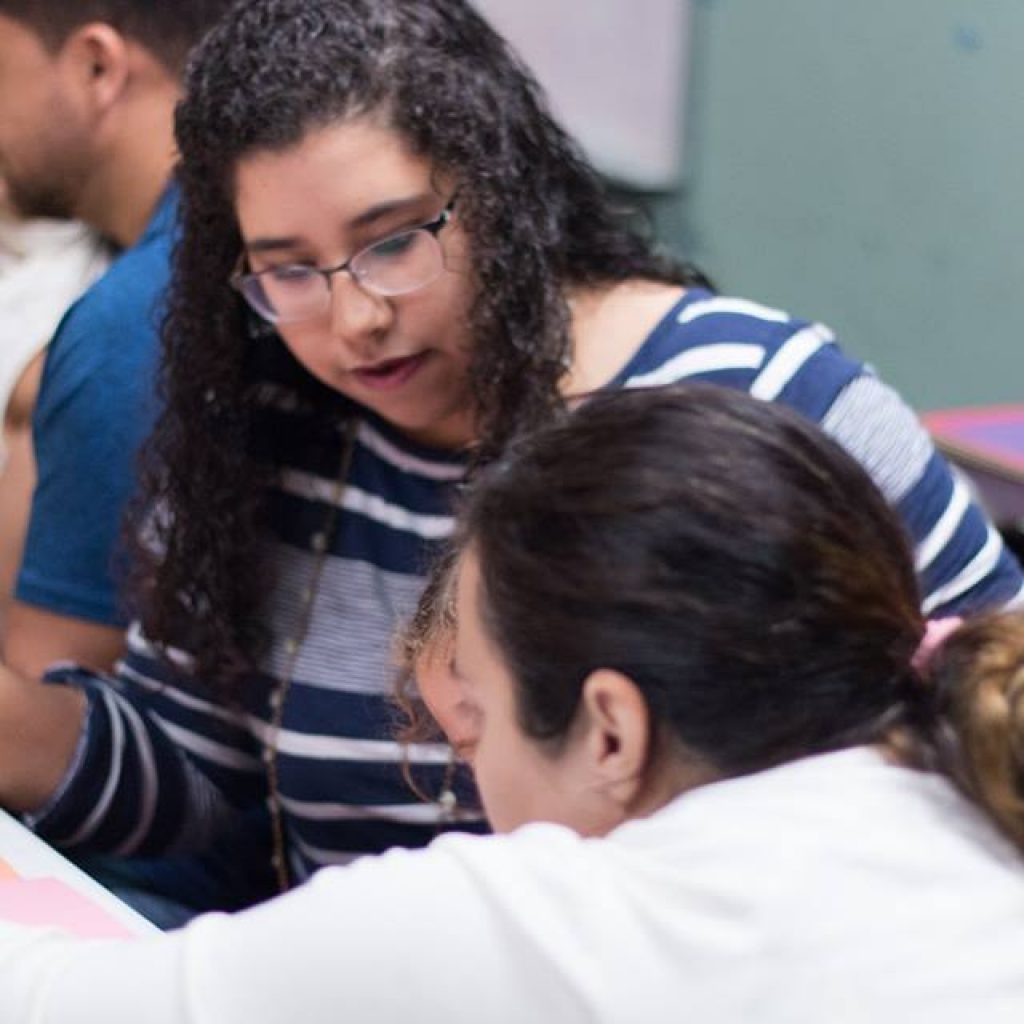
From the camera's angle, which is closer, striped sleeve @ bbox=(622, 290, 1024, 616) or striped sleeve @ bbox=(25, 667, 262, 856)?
striped sleeve @ bbox=(622, 290, 1024, 616)

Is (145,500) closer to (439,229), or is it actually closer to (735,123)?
(439,229)

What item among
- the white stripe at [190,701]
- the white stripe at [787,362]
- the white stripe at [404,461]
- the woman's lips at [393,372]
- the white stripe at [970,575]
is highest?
the white stripe at [787,362]

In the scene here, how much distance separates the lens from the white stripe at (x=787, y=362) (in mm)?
1308

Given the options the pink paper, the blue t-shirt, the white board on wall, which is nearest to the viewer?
the pink paper

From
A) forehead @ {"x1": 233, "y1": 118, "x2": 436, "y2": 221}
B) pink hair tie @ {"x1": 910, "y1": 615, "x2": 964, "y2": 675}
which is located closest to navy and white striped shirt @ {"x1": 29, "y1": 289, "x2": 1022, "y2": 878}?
forehead @ {"x1": 233, "y1": 118, "x2": 436, "y2": 221}

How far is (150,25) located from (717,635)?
3.74ft

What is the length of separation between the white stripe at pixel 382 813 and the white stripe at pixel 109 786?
0.13 m

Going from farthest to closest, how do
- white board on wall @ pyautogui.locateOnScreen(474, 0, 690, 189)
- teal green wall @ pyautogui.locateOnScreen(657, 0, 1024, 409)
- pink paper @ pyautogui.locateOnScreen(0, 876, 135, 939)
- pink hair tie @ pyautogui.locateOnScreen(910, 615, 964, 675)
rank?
white board on wall @ pyautogui.locateOnScreen(474, 0, 690, 189), teal green wall @ pyautogui.locateOnScreen(657, 0, 1024, 409), pink paper @ pyautogui.locateOnScreen(0, 876, 135, 939), pink hair tie @ pyautogui.locateOnScreen(910, 615, 964, 675)

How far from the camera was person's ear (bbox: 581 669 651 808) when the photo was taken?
81 centimetres

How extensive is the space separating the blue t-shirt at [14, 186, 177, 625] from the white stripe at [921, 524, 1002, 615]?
26.9 inches

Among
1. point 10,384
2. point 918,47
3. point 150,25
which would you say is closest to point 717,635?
point 150,25

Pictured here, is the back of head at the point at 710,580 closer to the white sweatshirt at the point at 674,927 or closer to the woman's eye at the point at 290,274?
the white sweatshirt at the point at 674,927

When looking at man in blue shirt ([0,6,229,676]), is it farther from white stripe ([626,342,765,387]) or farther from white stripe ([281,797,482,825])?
white stripe ([626,342,765,387])

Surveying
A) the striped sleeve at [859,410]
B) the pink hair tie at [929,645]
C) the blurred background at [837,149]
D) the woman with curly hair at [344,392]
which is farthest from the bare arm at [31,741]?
the blurred background at [837,149]
